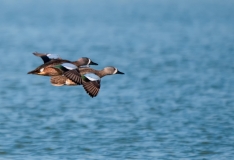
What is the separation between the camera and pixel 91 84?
40.8 ft

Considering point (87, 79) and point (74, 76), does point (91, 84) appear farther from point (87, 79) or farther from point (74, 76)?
point (74, 76)

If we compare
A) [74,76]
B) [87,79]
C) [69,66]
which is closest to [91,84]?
[87,79]

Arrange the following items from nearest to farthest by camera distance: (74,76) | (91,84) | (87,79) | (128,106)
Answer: (74,76), (91,84), (87,79), (128,106)

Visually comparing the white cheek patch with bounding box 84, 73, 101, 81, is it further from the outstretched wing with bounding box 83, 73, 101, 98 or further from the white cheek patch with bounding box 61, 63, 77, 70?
the white cheek patch with bounding box 61, 63, 77, 70

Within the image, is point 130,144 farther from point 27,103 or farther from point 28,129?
point 27,103

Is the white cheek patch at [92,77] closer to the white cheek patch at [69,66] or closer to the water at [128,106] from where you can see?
the white cheek patch at [69,66]

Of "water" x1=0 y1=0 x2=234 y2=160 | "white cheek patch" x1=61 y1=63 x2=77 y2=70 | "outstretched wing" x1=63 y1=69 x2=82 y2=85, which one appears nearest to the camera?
"outstretched wing" x1=63 y1=69 x2=82 y2=85

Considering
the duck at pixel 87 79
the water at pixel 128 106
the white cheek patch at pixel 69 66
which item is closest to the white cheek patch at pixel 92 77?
the duck at pixel 87 79

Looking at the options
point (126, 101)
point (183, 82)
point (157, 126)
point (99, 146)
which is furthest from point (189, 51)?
point (99, 146)

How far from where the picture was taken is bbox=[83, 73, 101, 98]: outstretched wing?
12.3m

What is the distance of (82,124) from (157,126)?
1.59 meters

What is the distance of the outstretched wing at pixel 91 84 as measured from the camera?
12266mm

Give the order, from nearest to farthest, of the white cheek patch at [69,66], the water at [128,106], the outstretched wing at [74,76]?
1. the outstretched wing at [74,76]
2. the white cheek patch at [69,66]
3. the water at [128,106]

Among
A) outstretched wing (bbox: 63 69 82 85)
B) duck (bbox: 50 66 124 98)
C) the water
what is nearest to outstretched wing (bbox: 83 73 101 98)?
duck (bbox: 50 66 124 98)
